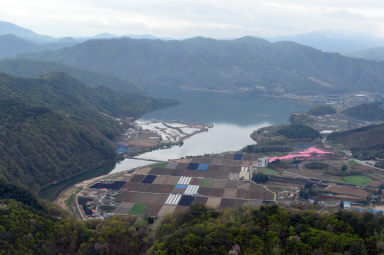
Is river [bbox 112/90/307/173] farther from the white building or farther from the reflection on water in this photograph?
the white building

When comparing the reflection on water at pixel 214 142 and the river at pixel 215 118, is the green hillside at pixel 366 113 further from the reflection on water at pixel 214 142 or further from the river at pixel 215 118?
the reflection on water at pixel 214 142

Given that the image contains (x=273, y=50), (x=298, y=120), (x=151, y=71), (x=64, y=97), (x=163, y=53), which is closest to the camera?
(x=64, y=97)

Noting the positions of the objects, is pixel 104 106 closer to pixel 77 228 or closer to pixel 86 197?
pixel 86 197

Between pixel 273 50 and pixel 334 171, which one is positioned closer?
pixel 334 171

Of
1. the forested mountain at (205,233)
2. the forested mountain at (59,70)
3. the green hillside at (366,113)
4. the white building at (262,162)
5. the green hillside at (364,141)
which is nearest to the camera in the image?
the forested mountain at (205,233)

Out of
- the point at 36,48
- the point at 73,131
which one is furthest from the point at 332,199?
the point at 36,48

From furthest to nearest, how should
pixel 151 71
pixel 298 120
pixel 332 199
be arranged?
pixel 151 71
pixel 298 120
pixel 332 199

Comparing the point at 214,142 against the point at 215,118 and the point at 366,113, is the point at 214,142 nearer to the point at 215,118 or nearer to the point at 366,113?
the point at 215,118

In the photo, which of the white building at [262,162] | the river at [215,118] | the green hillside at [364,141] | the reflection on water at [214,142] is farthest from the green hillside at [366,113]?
the white building at [262,162]
